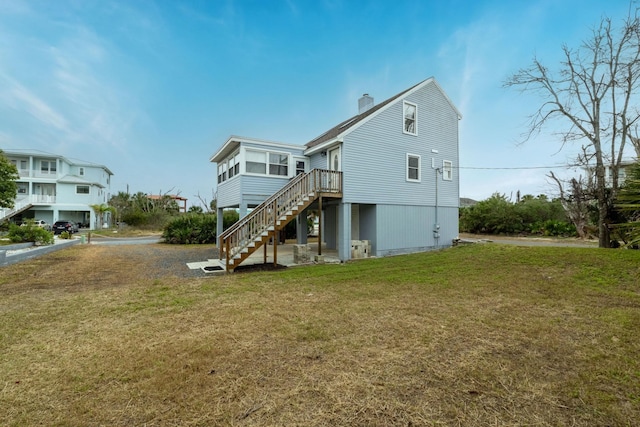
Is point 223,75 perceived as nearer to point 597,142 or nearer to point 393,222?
point 393,222

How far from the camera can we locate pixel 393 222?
12953 mm

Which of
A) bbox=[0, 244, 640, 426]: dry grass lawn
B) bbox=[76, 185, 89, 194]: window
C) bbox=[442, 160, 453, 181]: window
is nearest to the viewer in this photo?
bbox=[0, 244, 640, 426]: dry grass lawn

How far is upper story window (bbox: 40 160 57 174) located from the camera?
31.8m

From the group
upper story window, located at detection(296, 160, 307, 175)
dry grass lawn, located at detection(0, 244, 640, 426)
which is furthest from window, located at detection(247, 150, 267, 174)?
dry grass lawn, located at detection(0, 244, 640, 426)

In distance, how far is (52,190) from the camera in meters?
31.9

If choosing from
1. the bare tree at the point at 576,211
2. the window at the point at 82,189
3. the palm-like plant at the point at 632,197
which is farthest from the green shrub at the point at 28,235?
the bare tree at the point at 576,211

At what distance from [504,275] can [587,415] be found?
6.25m

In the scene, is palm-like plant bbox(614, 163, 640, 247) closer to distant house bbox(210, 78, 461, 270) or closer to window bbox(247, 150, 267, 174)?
distant house bbox(210, 78, 461, 270)

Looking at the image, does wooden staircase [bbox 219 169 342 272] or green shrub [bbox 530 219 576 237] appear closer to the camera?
wooden staircase [bbox 219 169 342 272]

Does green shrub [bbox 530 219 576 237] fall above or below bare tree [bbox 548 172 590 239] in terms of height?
below

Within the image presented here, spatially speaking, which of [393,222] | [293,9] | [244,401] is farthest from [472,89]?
[244,401]

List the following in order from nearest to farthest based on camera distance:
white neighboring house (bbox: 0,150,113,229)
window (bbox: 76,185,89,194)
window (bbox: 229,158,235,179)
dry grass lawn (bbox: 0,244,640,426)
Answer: dry grass lawn (bbox: 0,244,640,426) → window (bbox: 229,158,235,179) → white neighboring house (bbox: 0,150,113,229) → window (bbox: 76,185,89,194)

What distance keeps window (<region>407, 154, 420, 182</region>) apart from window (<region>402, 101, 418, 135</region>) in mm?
1170

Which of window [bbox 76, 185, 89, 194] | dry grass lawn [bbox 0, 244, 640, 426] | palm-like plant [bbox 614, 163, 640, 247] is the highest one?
window [bbox 76, 185, 89, 194]
